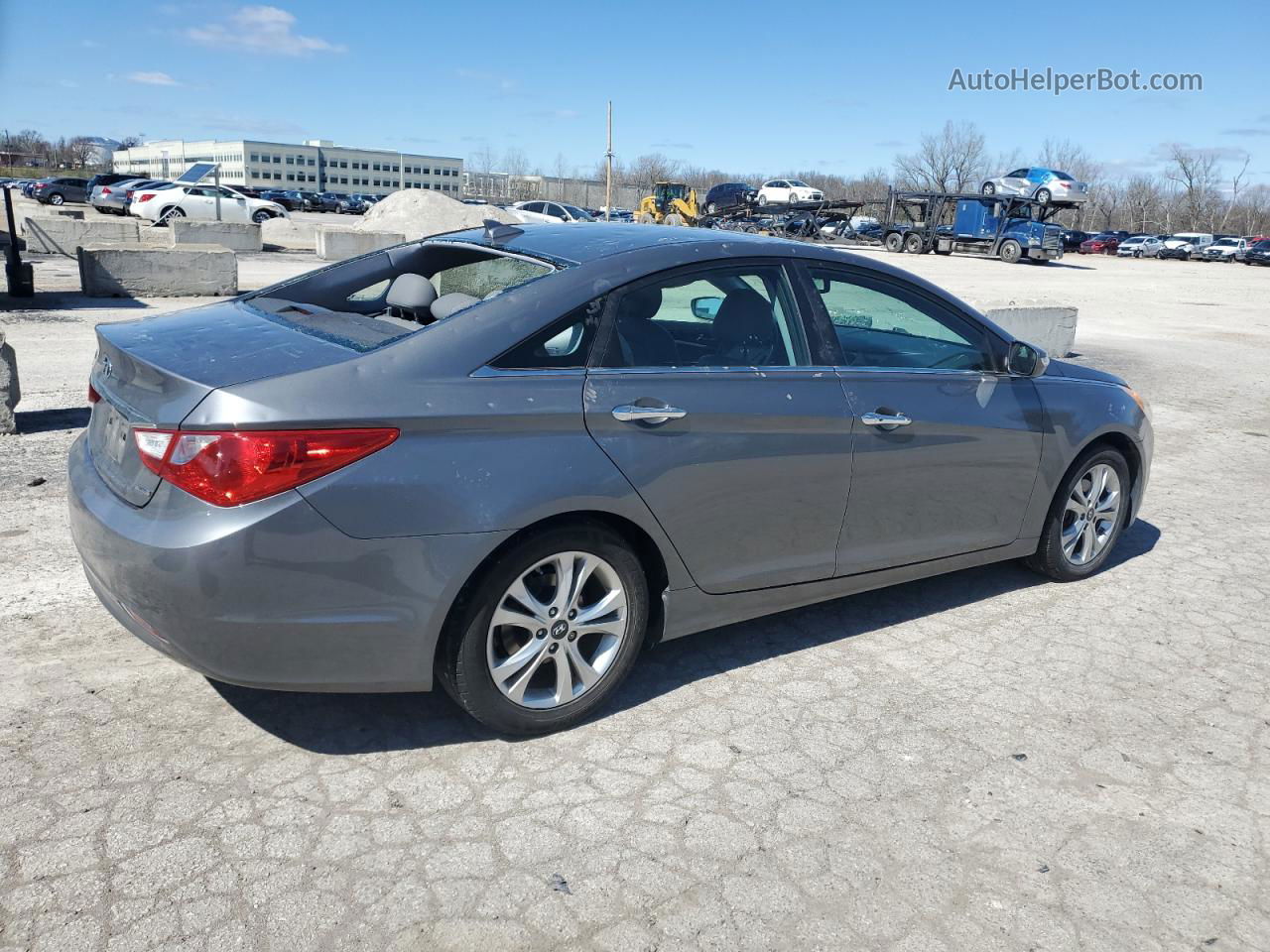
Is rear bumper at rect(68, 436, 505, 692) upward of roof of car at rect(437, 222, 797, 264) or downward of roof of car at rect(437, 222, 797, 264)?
downward

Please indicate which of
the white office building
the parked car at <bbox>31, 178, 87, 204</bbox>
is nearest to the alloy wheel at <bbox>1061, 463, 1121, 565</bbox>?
the parked car at <bbox>31, 178, 87, 204</bbox>

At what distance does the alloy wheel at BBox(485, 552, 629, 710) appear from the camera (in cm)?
317

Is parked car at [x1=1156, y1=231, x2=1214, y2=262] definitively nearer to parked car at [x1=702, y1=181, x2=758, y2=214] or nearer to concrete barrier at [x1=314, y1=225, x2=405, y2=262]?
parked car at [x1=702, y1=181, x2=758, y2=214]

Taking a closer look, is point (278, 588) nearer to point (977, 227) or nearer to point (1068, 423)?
point (1068, 423)

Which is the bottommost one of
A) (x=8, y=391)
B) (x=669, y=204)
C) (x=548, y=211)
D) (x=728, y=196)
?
(x=8, y=391)

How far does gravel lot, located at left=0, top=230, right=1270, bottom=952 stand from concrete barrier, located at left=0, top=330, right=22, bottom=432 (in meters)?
2.24

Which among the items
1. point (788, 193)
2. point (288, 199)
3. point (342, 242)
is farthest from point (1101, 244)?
point (342, 242)

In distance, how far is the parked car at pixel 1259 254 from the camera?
54250 mm

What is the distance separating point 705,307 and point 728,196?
49.2 m

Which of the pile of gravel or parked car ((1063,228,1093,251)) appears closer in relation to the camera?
the pile of gravel

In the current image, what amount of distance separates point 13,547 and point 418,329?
109 inches

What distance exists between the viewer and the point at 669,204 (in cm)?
4862

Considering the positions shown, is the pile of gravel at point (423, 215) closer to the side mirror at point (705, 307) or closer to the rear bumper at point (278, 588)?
the side mirror at point (705, 307)

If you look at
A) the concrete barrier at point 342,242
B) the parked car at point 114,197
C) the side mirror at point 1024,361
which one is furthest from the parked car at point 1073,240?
the side mirror at point 1024,361
